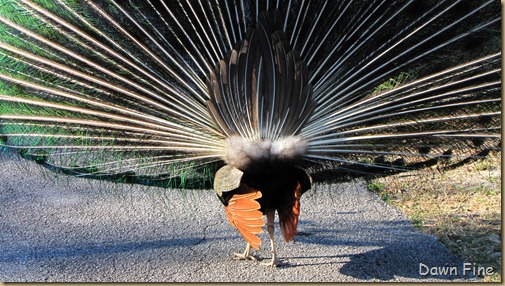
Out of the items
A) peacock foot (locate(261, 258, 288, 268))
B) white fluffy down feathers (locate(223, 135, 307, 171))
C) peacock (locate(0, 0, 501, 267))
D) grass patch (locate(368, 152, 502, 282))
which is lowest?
peacock foot (locate(261, 258, 288, 268))

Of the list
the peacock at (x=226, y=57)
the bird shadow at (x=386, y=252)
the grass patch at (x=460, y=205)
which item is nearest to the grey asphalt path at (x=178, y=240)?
the bird shadow at (x=386, y=252)

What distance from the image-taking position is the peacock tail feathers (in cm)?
358

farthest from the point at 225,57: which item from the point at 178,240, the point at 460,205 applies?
the point at 460,205

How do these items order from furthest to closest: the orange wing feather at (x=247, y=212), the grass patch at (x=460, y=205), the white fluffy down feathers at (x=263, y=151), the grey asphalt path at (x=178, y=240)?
the grass patch at (x=460, y=205), the grey asphalt path at (x=178, y=240), the orange wing feather at (x=247, y=212), the white fluffy down feathers at (x=263, y=151)

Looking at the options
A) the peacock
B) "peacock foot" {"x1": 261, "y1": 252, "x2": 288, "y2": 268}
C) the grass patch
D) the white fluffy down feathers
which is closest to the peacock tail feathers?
the peacock

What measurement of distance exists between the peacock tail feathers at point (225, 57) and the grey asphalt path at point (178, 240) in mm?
560

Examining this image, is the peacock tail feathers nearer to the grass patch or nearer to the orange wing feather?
the orange wing feather

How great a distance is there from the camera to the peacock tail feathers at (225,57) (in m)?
3.58

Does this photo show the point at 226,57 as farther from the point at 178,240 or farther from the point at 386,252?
the point at 386,252

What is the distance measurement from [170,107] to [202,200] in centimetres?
209

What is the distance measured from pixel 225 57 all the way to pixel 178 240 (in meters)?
1.95

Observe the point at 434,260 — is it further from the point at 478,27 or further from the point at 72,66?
the point at 72,66

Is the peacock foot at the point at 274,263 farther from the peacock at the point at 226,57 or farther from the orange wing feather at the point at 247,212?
the orange wing feather at the point at 247,212

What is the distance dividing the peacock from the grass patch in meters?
0.47
